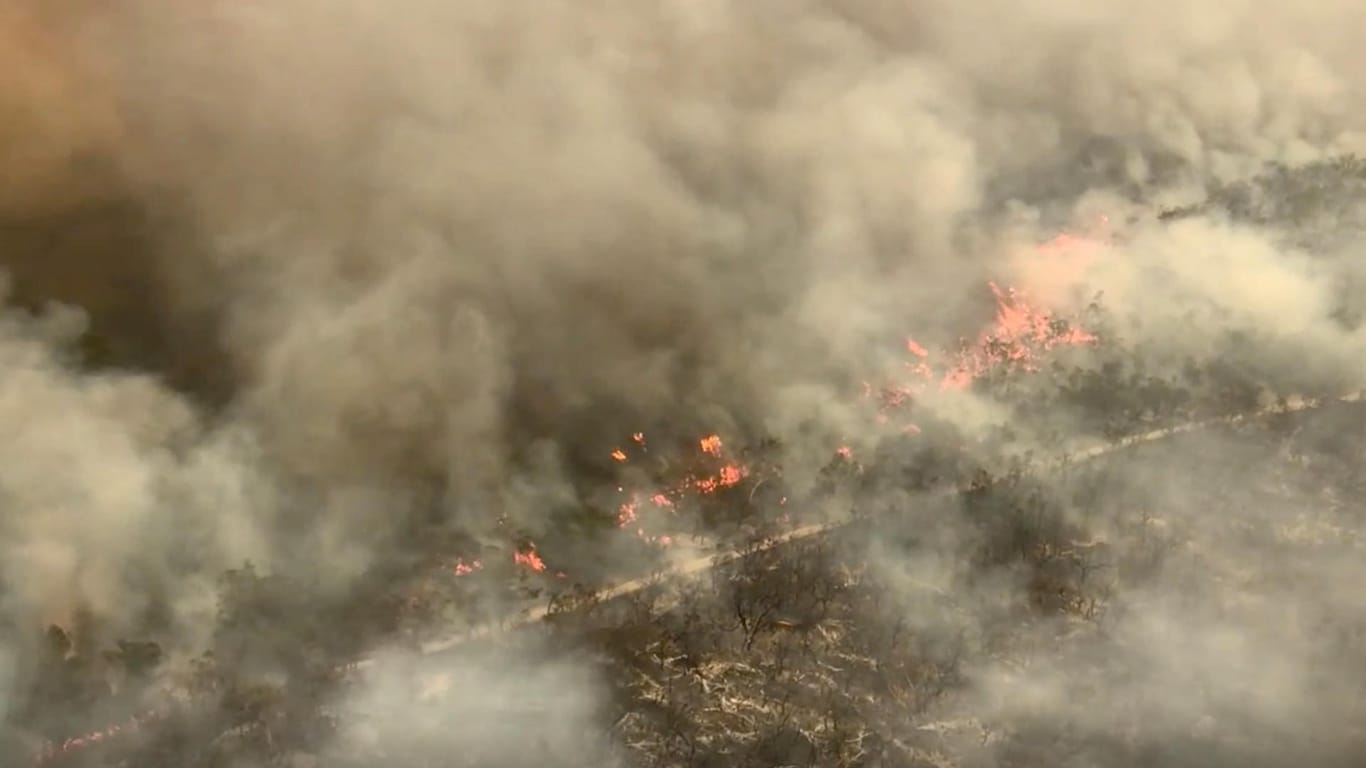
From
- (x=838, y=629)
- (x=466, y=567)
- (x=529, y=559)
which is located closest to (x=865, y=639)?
(x=838, y=629)

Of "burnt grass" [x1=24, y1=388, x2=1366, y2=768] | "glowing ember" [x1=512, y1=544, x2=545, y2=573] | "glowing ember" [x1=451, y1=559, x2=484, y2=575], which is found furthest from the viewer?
"glowing ember" [x1=512, y1=544, x2=545, y2=573]

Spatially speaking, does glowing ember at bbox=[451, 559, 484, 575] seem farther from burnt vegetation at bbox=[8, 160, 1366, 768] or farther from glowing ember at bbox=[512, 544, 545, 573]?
glowing ember at bbox=[512, 544, 545, 573]

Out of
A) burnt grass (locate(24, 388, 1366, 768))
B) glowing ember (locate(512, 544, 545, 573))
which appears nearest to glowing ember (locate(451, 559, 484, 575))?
glowing ember (locate(512, 544, 545, 573))

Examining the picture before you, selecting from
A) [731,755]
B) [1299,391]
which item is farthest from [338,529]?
[1299,391]

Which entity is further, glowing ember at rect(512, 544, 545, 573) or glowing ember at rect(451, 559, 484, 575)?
glowing ember at rect(512, 544, 545, 573)

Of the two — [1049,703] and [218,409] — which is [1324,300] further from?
[218,409]

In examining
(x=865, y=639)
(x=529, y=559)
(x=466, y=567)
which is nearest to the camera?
(x=865, y=639)

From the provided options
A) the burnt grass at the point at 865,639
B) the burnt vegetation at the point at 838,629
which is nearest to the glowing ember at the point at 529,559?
the burnt vegetation at the point at 838,629

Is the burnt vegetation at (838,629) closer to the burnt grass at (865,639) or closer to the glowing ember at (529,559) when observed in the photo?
the burnt grass at (865,639)

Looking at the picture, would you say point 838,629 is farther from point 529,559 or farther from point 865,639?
point 529,559
